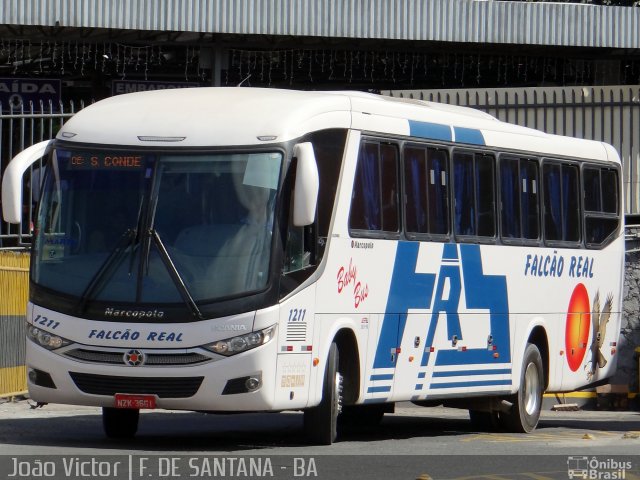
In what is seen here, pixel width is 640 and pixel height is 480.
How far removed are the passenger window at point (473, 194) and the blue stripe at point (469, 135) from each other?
135 mm

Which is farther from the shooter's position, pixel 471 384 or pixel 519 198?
pixel 519 198

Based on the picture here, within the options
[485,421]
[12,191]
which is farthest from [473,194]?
[12,191]

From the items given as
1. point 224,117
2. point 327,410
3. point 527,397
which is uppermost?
point 224,117

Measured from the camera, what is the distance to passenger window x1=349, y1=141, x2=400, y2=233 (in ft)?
44.7

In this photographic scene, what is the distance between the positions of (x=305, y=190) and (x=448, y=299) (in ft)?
10.5

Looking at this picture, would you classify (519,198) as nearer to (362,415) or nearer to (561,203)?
(561,203)

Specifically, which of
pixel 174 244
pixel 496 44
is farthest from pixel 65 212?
pixel 496 44

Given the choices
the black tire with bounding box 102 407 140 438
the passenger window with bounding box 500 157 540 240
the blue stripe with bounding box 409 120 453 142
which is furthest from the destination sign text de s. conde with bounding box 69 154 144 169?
the passenger window with bounding box 500 157 540 240

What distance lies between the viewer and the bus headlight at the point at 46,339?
12.4m

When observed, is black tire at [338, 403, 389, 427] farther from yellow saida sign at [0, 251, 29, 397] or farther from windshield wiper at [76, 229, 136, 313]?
windshield wiper at [76, 229, 136, 313]

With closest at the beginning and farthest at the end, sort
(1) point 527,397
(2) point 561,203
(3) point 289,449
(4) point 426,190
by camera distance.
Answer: (3) point 289,449 → (4) point 426,190 → (1) point 527,397 → (2) point 561,203

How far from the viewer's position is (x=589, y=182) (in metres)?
18.2

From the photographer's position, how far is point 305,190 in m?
12.3

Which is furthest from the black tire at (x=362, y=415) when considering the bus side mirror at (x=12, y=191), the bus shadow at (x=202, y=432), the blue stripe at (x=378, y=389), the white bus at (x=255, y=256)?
the bus side mirror at (x=12, y=191)
